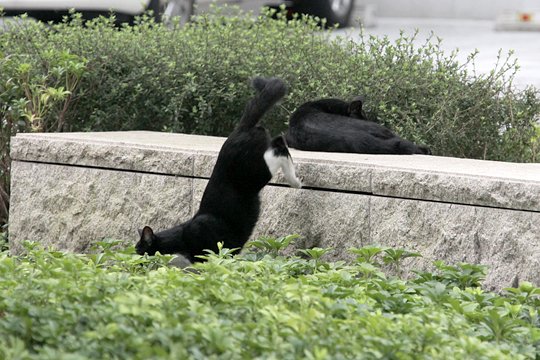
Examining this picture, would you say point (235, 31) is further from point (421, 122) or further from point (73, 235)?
point (73, 235)

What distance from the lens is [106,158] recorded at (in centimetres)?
657

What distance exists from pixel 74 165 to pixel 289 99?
1605 millimetres

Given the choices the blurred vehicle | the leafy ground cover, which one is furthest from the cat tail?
the blurred vehicle

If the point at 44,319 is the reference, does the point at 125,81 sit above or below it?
above

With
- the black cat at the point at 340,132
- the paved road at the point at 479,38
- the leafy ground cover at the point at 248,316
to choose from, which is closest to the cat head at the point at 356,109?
the black cat at the point at 340,132

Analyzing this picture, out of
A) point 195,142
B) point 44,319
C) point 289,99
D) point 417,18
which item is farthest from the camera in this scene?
point 417,18

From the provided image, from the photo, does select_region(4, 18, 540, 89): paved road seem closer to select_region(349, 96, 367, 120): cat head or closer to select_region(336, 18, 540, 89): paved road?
select_region(336, 18, 540, 89): paved road

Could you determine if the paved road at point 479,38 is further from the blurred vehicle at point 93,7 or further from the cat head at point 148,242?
the cat head at point 148,242

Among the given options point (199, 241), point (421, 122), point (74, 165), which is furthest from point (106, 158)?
point (421, 122)

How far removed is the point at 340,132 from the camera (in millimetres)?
6430

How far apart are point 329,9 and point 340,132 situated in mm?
13331

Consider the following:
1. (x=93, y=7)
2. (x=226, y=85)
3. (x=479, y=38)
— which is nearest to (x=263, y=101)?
(x=226, y=85)

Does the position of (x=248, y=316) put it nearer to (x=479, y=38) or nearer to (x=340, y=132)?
(x=340, y=132)

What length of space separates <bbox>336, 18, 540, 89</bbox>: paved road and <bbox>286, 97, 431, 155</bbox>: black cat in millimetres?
5755
